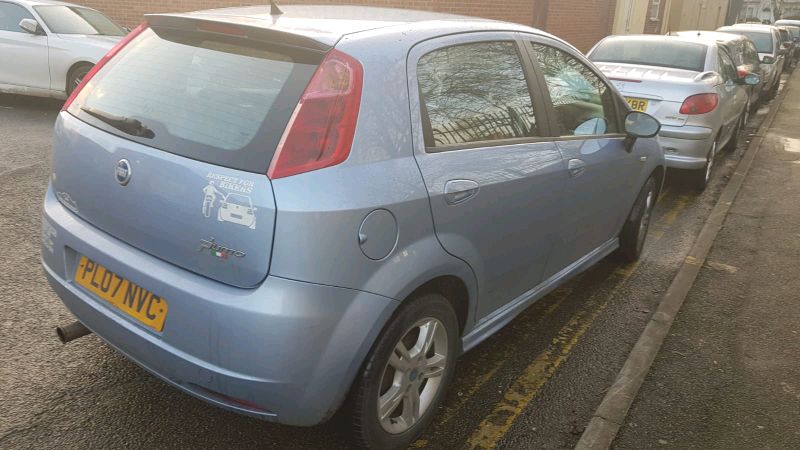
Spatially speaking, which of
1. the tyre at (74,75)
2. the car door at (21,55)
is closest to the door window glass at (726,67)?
the tyre at (74,75)

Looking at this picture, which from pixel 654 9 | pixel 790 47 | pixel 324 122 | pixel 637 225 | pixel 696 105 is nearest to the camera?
pixel 324 122

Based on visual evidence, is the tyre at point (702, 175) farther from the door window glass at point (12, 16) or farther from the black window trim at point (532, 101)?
the door window glass at point (12, 16)

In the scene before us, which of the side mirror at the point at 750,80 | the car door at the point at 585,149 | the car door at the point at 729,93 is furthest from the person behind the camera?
the side mirror at the point at 750,80

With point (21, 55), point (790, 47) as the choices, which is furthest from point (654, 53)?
point (790, 47)

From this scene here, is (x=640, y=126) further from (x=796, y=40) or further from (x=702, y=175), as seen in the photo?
(x=796, y=40)

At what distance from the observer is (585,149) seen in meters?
3.52

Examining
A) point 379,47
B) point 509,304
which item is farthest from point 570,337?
point 379,47

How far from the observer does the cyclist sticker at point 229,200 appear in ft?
6.73

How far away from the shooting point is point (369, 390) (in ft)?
7.64

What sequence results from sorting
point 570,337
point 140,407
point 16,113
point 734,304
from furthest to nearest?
point 16,113, point 734,304, point 570,337, point 140,407

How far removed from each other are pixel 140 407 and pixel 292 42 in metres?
1.64

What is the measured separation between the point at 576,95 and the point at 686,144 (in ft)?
11.9

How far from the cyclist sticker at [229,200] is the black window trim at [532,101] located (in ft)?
2.31

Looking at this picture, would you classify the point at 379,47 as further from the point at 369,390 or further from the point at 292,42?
the point at 369,390
